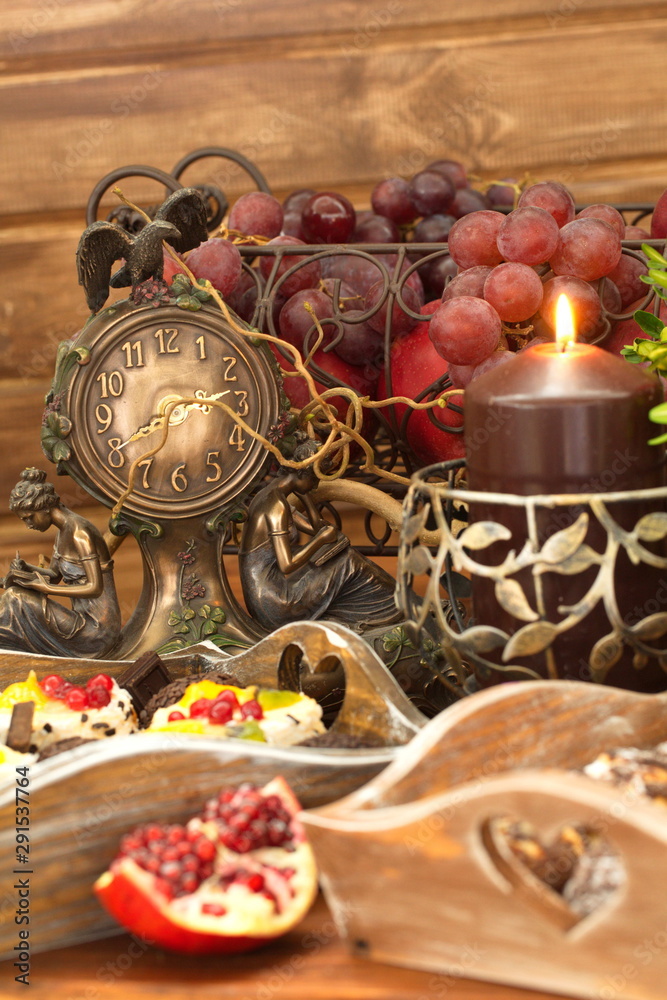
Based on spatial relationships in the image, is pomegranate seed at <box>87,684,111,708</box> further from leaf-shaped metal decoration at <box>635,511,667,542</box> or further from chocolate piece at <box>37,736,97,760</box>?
leaf-shaped metal decoration at <box>635,511,667,542</box>

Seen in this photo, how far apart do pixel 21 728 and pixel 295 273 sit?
1.52 feet

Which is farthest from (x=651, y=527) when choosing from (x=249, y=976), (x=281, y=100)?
(x=281, y=100)

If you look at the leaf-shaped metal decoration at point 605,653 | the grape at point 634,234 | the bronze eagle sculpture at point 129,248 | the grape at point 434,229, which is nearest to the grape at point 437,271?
the grape at point 434,229

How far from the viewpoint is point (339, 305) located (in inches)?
31.9

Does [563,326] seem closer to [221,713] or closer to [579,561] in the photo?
[579,561]

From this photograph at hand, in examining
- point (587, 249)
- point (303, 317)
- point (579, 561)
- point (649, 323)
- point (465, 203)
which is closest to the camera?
point (579, 561)

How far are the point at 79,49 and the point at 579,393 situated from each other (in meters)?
1.10

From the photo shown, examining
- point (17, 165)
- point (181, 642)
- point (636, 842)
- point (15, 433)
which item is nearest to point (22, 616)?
point (181, 642)

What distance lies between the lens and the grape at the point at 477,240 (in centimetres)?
72

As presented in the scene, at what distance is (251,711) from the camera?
Answer: 526 millimetres

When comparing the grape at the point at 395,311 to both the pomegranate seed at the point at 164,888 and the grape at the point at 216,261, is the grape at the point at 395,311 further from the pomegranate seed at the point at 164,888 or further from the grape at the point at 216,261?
the pomegranate seed at the point at 164,888

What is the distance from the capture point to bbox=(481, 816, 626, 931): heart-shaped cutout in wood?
0.38m

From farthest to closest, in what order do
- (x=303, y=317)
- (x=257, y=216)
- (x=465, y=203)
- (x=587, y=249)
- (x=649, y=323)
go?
(x=465, y=203) < (x=257, y=216) < (x=303, y=317) < (x=587, y=249) < (x=649, y=323)

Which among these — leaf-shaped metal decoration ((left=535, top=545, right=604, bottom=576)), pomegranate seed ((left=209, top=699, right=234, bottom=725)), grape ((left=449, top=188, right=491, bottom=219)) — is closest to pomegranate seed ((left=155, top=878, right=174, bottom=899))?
pomegranate seed ((left=209, top=699, right=234, bottom=725))
